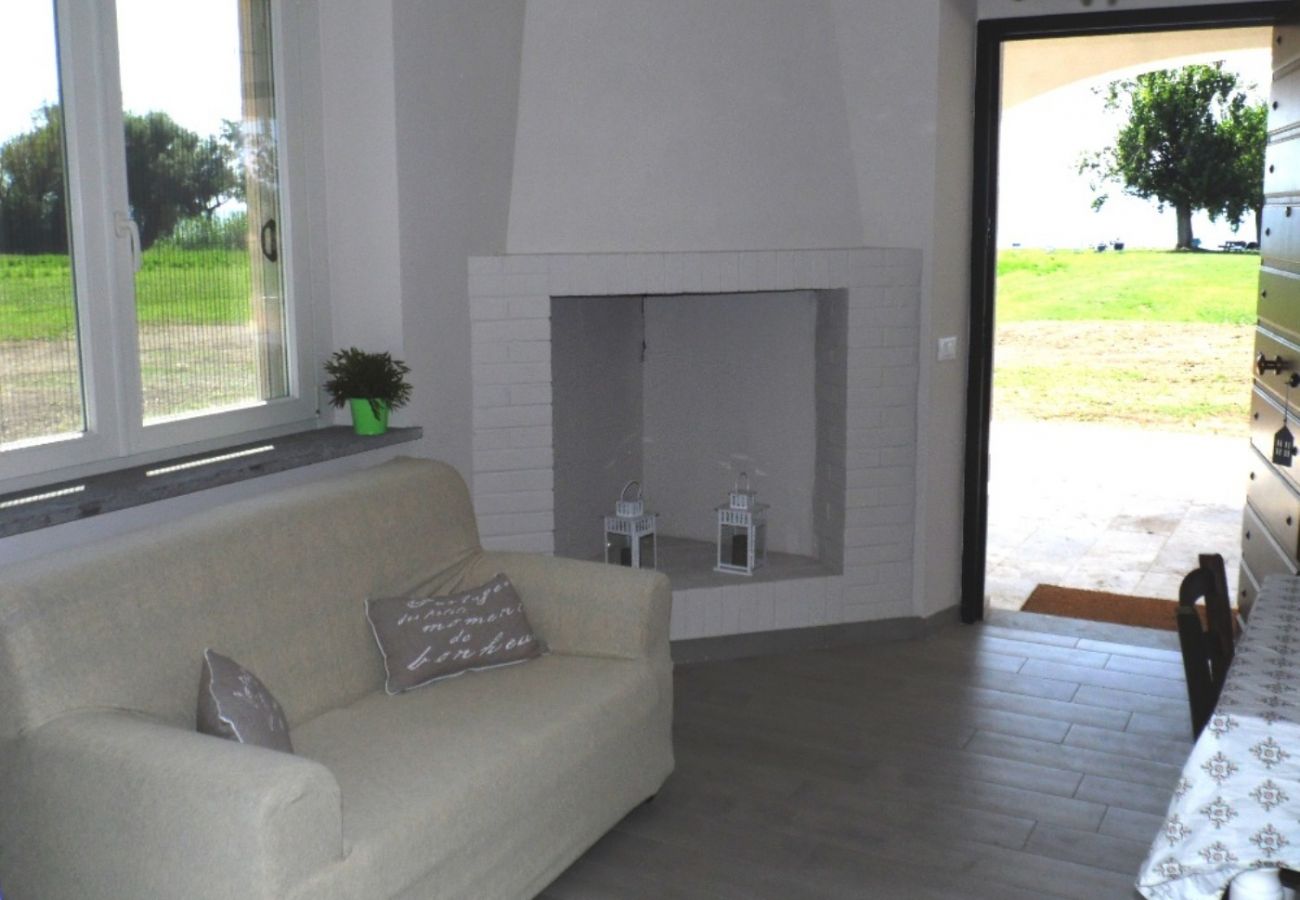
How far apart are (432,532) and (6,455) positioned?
1055 millimetres

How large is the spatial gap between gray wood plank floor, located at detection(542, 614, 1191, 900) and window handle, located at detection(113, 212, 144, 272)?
1.87 m

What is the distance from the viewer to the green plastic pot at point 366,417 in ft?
12.2

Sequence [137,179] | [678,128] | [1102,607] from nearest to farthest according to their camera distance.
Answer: [137,179]
[678,128]
[1102,607]

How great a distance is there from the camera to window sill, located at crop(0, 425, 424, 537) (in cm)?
268

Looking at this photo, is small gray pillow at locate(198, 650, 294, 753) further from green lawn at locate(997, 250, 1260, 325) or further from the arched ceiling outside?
green lawn at locate(997, 250, 1260, 325)

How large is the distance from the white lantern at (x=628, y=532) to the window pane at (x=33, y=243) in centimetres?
203

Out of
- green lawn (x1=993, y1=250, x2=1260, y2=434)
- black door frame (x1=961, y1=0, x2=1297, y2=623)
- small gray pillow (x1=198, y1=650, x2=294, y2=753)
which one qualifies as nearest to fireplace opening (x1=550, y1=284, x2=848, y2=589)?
black door frame (x1=961, y1=0, x2=1297, y2=623)

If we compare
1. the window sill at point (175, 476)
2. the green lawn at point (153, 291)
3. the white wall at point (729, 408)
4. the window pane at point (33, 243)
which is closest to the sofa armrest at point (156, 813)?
the window sill at point (175, 476)

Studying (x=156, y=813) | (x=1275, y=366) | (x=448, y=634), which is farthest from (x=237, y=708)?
(x=1275, y=366)

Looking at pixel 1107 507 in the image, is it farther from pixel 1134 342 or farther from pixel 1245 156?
pixel 1134 342

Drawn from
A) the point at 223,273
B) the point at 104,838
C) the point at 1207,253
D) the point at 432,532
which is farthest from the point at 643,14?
the point at 1207,253

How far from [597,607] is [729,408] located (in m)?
1.95

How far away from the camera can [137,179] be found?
3207 mm

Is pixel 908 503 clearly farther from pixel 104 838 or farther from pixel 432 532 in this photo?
pixel 104 838
